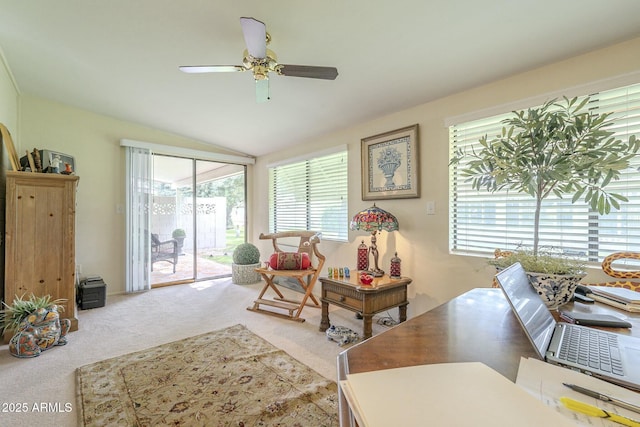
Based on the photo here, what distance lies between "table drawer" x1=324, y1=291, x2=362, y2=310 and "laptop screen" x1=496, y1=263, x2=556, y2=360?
145 cm

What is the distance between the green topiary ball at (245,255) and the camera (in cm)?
446

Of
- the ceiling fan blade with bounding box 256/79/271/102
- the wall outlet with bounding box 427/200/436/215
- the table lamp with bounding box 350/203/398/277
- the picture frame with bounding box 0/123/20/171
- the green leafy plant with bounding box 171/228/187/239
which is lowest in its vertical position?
the green leafy plant with bounding box 171/228/187/239

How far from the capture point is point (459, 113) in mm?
2352

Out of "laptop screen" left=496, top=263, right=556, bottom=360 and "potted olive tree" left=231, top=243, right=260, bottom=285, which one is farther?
"potted olive tree" left=231, top=243, right=260, bottom=285

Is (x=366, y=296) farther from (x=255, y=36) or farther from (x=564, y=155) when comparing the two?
(x=255, y=36)

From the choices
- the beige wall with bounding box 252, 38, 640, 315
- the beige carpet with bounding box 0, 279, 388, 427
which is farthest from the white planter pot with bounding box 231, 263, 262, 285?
the beige wall with bounding box 252, 38, 640, 315

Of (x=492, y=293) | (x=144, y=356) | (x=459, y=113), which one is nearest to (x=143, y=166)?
(x=144, y=356)

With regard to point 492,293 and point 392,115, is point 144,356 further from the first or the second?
point 392,115

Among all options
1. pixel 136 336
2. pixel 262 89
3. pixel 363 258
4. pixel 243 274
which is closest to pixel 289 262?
pixel 363 258

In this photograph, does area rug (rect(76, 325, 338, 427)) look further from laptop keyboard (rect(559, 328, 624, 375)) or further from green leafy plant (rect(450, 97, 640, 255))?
green leafy plant (rect(450, 97, 640, 255))

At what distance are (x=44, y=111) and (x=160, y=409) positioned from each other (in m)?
3.98

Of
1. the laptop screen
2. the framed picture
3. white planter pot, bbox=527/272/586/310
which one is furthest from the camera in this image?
the framed picture

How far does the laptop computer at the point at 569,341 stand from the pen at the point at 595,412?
169 mm

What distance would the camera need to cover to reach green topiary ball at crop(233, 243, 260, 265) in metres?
4.46
